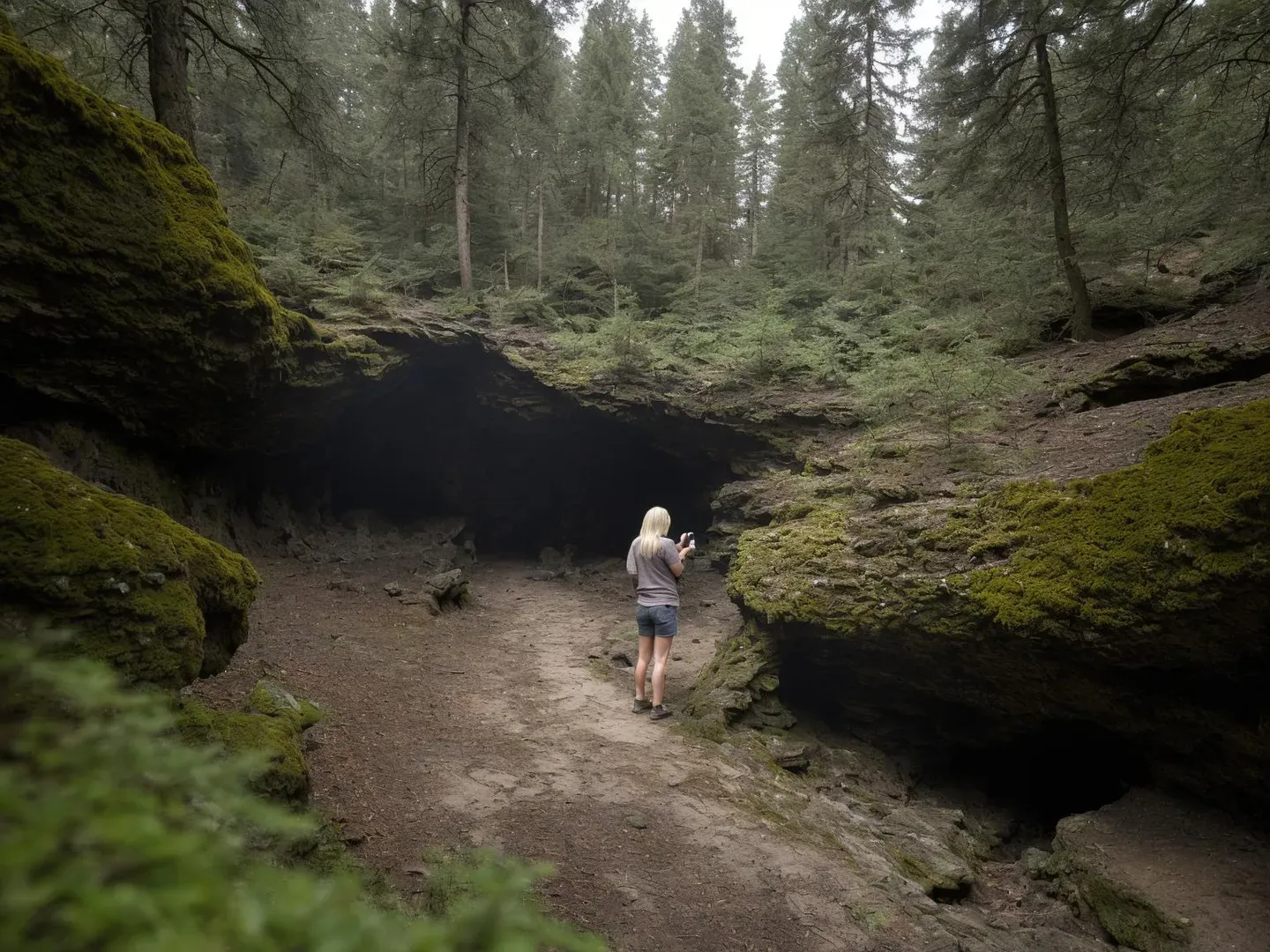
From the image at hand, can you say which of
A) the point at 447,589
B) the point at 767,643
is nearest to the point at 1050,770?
the point at 767,643

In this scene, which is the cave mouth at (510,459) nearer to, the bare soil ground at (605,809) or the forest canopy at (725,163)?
the forest canopy at (725,163)

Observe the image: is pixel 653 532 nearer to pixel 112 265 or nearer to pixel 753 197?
pixel 112 265

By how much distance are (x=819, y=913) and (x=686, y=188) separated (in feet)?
86.4

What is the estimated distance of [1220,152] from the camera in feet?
33.2

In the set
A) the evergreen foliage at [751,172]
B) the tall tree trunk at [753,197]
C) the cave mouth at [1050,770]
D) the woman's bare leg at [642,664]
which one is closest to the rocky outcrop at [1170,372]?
the evergreen foliage at [751,172]

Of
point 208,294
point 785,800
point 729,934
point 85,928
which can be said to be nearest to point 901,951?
point 729,934

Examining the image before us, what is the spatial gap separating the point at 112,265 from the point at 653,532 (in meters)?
6.44

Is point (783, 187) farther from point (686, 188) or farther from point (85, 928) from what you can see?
point (85, 928)

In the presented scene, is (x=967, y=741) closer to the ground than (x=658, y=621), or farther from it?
closer to the ground

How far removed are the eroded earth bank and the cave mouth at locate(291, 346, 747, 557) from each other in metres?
3.95

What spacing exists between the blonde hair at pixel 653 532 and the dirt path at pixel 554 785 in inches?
79.0

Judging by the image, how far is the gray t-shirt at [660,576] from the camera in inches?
277

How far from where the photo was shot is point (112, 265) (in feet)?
20.0

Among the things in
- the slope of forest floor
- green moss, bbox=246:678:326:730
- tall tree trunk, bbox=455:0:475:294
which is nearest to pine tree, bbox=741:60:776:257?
tall tree trunk, bbox=455:0:475:294
